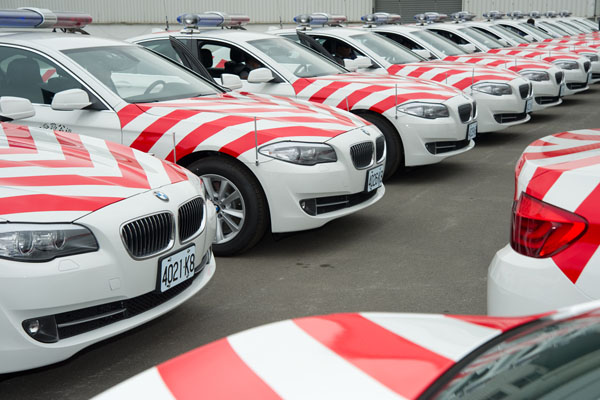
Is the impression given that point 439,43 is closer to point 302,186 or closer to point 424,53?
point 424,53

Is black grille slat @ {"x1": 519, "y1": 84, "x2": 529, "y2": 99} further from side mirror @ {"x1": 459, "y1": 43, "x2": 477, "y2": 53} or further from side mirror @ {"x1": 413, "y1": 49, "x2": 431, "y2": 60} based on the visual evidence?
side mirror @ {"x1": 459, "y1": 43, "x2": 477, "y2": 53}

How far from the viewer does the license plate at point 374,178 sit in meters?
5.40

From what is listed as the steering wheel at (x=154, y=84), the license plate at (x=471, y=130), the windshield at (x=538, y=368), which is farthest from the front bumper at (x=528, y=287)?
the license plate at (x=471, y=130)

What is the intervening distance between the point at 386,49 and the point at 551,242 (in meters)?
7.64

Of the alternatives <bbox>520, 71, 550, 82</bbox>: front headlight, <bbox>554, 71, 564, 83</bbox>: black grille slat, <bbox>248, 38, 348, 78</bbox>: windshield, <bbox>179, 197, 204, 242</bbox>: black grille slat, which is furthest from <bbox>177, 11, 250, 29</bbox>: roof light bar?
<bbox>554, 71, 564, 83</bbox>: black grille slat

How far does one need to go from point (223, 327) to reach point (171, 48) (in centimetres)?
425

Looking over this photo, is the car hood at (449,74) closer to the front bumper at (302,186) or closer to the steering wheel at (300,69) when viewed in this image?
the steering wheel at (300,69)

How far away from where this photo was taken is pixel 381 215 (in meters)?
6.20

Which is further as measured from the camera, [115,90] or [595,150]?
[115,90]

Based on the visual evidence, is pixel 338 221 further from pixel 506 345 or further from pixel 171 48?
pixel 506 345

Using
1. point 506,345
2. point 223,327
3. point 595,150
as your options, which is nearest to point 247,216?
point 223,327

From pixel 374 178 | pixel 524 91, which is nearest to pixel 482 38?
pixel 524 91

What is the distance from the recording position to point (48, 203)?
121 inches

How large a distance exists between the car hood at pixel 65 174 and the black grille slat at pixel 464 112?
13.8 ft
